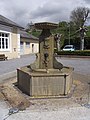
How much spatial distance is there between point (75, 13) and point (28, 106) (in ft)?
182

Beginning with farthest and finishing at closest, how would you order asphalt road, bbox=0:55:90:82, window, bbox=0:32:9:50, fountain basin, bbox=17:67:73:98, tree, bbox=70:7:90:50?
1. tree, bbox=70:7:90:50
2. window, bbox=0:32:9:50
3. asphalt road, bbox=0:55:90:82
4. fountain basin, bbox=17:67:73:98

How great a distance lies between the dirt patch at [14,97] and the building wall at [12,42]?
1603 cm

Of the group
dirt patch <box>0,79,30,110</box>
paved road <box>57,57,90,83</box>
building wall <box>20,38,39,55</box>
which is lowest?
dirt patch <box>0,79,30,110</box>

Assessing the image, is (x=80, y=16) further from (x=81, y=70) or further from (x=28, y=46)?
(x=81, y=70)

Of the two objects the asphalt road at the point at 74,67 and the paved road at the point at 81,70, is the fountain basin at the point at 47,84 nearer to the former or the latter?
the paved road at the point at 81,70

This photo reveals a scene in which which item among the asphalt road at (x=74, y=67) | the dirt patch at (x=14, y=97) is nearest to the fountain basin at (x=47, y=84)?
the dirt patch at (x=14, y=97)

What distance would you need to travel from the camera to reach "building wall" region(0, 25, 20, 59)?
77.6ft

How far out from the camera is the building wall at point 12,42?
77.6 feet

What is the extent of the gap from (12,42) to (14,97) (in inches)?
763

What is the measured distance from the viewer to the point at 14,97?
6492mm

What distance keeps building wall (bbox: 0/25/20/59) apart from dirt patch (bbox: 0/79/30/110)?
52.6 ft

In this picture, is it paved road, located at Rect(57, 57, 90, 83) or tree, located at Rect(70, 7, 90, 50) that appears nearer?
paved road, located at Rect(57, 57, 90, 83)

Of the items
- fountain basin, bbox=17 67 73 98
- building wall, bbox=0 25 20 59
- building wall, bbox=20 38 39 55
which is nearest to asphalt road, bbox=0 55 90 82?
fountain basin, bbox=17 67 73 98

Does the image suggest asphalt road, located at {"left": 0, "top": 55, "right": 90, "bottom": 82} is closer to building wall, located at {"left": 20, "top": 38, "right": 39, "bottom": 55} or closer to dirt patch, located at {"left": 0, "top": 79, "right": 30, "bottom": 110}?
dirt patch, located at {"left": 0, "top": 79, "right": 30, "bottom": 110}
